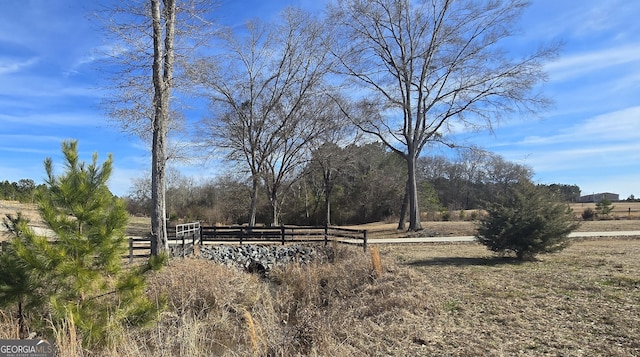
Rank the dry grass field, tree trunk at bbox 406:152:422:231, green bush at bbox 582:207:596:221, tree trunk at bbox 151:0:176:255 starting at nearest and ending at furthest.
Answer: the dry grass field < tree trunk at bbox 151:0:176:255 < tree trunk at bbox 406:152:422:231 < green bush at bbox 582:207:596:221

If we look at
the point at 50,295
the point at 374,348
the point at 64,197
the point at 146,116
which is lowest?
the point at 374,348

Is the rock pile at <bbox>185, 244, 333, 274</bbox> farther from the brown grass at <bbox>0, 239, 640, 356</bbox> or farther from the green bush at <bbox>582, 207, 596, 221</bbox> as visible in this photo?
the green bush at <bbox>582, 207, 596, 221</bbox>

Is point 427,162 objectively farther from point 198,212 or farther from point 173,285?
point 173,285

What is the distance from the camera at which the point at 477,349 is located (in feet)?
18.4

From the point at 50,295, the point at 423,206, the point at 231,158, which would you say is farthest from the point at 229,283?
the point at 423,206

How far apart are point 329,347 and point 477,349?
1.92 meters

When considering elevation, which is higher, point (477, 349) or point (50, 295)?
point (50, 295)

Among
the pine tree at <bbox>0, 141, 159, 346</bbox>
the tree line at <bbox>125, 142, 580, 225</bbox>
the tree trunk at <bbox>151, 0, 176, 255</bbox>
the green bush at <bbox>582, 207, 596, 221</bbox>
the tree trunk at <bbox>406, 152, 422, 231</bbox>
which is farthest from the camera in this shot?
the tree line at <bbox>125, 142, 580, 225</bbox>

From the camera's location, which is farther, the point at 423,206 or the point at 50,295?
the point at 423,206

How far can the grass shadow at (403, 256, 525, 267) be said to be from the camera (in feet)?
41.4

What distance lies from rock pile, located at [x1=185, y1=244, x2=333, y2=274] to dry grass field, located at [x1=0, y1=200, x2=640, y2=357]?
4.35m

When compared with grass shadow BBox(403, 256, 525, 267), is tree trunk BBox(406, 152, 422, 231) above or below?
above

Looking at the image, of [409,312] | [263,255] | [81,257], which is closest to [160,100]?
[81,257]

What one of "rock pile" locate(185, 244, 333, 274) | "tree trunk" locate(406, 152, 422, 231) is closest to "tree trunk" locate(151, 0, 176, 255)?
"rock pile" locate(185, 244, 333, 274)
